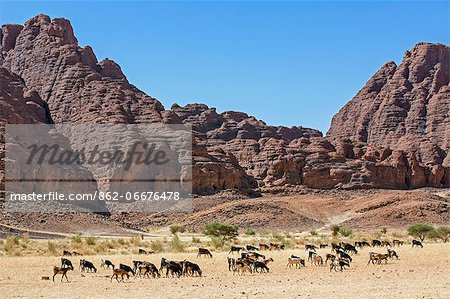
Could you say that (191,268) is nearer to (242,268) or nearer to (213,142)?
(242,268)

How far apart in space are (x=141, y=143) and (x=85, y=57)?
142ft

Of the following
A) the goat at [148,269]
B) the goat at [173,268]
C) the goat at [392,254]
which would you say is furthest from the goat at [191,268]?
the goat at [392,254]

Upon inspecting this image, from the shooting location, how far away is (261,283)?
23297mm

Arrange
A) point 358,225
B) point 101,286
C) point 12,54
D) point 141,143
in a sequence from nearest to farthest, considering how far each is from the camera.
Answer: point 101,286 → point 358,225 → point 141,143 → point 12,54

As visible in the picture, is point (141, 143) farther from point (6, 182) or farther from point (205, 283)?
point (205, 283)

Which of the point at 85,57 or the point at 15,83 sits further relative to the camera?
the point at 85,57

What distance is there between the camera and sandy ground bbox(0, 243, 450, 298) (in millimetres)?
20188

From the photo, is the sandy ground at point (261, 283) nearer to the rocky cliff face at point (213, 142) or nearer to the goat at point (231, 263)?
the goat at point (231, 263)

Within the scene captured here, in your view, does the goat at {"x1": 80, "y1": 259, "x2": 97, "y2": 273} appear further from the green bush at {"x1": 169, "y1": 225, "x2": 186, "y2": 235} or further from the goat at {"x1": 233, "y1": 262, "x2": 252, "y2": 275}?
the green bush at {"x1": 169, "y1": 225, "x2": 186, "y2": 235}

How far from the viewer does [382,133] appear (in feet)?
652

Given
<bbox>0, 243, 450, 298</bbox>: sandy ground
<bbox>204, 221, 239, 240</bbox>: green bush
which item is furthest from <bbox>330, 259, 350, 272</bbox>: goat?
<bbox>204, 221, 239, 240</bbox>: green bush

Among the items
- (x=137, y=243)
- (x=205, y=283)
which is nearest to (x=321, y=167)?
(x=137, y=243)

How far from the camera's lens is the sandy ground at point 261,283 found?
20.2m

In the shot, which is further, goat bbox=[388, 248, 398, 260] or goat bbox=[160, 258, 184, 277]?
goat bbox=[388, 248, 398, 260]
